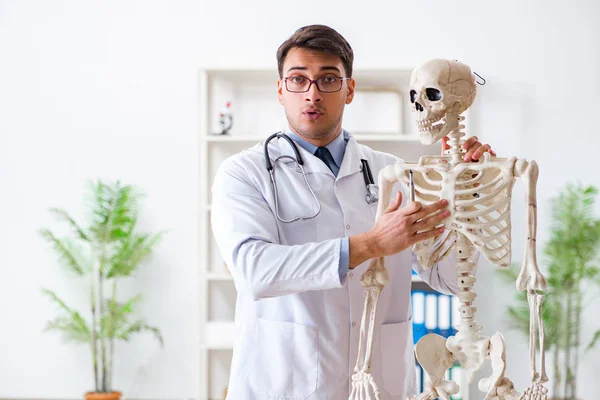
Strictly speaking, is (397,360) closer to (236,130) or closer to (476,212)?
(476,212)

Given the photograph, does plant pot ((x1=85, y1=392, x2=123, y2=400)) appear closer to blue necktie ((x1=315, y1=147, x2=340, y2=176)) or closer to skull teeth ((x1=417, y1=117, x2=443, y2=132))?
blue necktie ((x1=315, y1=147, x2=340, y2=176))

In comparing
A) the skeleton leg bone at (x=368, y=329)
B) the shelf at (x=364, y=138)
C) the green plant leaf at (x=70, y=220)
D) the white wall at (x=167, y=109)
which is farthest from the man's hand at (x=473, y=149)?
the green plant leaf at (x=70, y=220)

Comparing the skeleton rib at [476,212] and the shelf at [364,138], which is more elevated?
the shelf at [364,138]

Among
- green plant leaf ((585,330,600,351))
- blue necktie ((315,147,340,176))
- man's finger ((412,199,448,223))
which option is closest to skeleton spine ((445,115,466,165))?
man's finger ((412,199,448,223))

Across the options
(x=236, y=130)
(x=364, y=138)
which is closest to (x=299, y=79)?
(x=364, y=138)

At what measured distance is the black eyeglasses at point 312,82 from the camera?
1.81 meters

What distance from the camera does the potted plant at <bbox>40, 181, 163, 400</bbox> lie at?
12.3 feet

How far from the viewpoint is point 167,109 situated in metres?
4.05

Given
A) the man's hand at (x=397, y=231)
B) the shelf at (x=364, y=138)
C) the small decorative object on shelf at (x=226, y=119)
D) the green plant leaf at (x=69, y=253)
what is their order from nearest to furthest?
the man's hand at (x=397, y=231), the shelf at (x=364, y=138), the small decorative object on shelf at (x=226, y=119), the green plant leaf at (x=69, y=253)

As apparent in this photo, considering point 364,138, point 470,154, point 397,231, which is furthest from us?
point 364,138

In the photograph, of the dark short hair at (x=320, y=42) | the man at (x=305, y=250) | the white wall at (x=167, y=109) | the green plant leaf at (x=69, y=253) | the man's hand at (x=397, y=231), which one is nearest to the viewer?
the man's hand at (x=397, y=231)

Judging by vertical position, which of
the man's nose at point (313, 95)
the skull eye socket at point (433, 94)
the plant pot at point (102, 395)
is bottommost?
the plant pot at point (102, 395)

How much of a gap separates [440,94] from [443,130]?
8 cm

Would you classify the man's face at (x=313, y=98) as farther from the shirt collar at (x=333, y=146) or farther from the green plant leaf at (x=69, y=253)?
the green plant leaf at (x=69, y=253)
